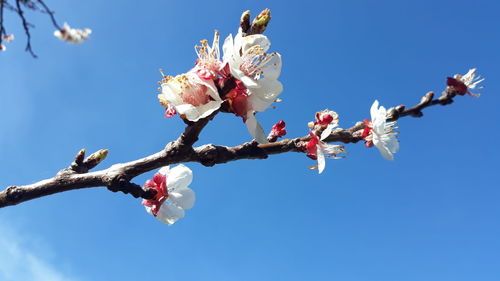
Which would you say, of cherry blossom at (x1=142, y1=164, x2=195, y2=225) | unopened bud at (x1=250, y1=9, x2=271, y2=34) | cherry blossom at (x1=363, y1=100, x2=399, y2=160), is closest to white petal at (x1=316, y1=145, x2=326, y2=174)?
cherry blossom at (x1=363, y1=100, x2=399, y2=160)

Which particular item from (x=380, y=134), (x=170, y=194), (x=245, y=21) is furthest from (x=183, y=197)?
(x=380, y=134)

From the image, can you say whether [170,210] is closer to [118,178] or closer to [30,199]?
[118,178]

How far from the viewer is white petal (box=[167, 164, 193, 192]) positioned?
2.22 m

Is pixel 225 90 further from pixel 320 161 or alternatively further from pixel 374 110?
pixel 374 110

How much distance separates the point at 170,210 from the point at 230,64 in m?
0.94

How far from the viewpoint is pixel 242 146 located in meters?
1.89

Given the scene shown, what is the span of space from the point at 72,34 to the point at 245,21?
755 millimetres

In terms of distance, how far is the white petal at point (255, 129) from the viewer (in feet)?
5.56

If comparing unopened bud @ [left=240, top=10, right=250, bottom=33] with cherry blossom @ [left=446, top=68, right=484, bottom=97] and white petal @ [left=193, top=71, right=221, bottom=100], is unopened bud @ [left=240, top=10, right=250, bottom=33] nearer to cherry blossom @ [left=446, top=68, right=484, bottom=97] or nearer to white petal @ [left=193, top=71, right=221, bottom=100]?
white petal @ [left=193, top=71, right=221, bottom=100]

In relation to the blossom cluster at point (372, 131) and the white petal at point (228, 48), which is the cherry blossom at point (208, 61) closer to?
the white petal at point (228, 48)

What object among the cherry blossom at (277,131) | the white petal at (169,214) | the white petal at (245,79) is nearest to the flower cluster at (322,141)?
the cherry blossom at (277,131)

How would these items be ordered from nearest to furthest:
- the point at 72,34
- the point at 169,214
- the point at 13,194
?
1. the point at 72,34
2. the point at 13,194
3. the point at 169,214

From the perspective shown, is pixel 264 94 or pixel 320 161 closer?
pixel 264 94

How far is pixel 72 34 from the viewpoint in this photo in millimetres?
1551
